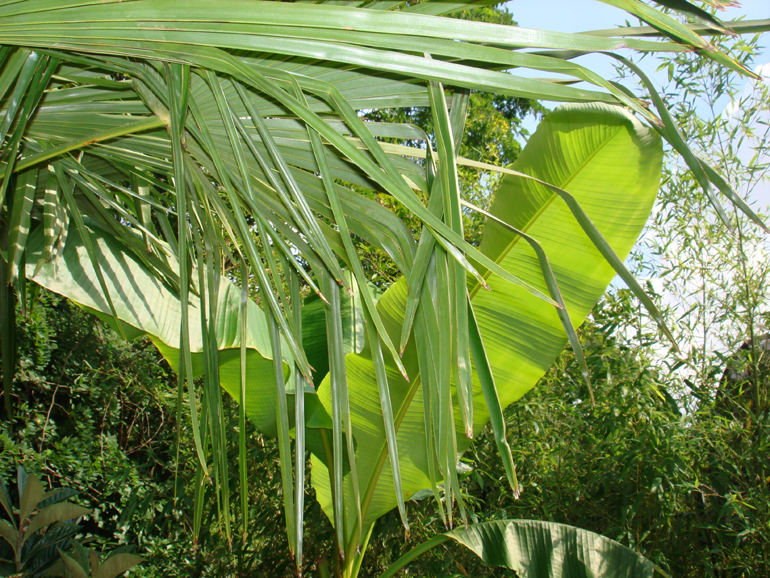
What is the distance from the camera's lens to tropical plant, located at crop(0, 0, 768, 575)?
1.05ft

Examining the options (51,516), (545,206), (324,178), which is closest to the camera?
(324,178)

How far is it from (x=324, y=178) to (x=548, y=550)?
130 cm

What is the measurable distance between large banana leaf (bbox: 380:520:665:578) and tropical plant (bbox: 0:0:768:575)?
31 centimetres

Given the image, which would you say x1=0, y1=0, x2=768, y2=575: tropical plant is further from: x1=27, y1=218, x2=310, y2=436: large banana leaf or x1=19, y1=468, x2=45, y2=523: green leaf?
x1=19, y1=468, x2=45, y2=523: green leaf

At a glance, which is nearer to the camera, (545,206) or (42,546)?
(545,206)

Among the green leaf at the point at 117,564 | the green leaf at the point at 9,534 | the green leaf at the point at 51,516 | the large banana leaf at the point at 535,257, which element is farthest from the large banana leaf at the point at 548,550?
the green leaf at the point at 9,534

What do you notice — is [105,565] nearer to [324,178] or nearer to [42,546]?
[42,546]

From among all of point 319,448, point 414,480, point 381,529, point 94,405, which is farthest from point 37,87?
point 94,405

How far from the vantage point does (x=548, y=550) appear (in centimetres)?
131

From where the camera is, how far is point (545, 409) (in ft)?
5.99

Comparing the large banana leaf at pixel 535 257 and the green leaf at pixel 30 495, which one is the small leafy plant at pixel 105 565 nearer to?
the green leaf at pixel 30 495

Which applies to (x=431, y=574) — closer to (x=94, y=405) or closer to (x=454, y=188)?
(x=454, y=188)

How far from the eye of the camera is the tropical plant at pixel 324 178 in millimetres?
321

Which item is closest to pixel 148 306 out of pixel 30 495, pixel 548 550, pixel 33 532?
pixel 30 495
